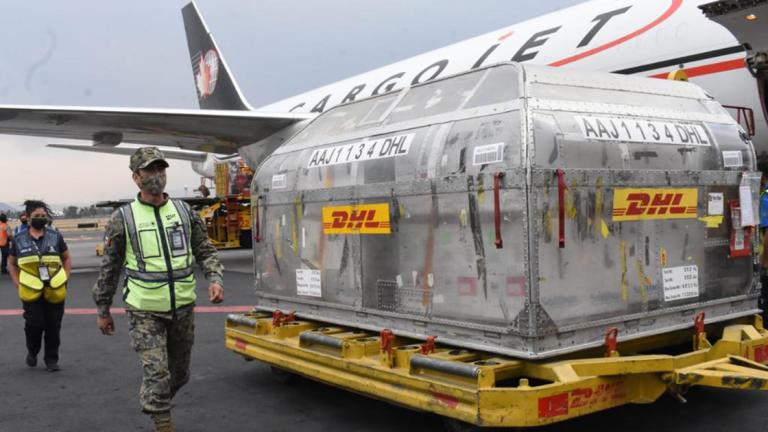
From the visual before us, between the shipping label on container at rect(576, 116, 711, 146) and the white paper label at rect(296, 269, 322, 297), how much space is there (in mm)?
2304

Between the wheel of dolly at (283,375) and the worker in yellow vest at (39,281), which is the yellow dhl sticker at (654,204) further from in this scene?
the worker in yellow vest at (39,281)

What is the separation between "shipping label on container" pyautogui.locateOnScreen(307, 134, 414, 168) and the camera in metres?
4.64

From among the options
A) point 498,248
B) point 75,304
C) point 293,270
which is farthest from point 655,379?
point 75,304

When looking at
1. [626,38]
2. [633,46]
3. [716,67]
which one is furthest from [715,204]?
[626,38]

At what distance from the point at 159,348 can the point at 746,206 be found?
12.9 feet

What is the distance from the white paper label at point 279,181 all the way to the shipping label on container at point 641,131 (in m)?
2.54

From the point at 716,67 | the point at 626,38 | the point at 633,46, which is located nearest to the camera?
the point at 716,67

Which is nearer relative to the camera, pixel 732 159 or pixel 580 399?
pixel 580 399

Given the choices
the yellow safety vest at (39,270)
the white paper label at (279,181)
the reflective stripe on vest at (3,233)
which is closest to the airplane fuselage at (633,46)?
the white paper label at (279,181)

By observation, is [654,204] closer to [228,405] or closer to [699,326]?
[699,326]

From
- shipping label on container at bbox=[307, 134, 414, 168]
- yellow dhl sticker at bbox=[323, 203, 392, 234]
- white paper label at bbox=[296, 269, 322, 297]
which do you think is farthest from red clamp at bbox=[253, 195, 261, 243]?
yellow dhl sticker at bbox=[323, 203, 392, 234]

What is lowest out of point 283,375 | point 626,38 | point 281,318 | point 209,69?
point 283,375

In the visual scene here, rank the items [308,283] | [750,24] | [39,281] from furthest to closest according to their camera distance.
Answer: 1. [39,281]
2. [750,24]
3. [308,283]

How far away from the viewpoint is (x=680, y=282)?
4418mm
